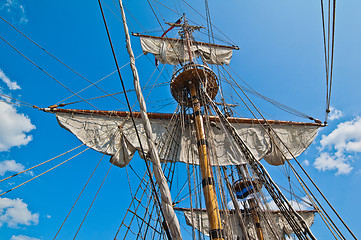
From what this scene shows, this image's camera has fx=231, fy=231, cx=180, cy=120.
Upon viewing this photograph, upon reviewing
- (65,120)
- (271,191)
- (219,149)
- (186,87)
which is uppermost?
(186,87)

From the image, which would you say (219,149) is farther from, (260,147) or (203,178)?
(203,178)

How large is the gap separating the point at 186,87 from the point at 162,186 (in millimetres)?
7484

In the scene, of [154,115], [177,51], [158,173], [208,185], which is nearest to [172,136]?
[154,115]

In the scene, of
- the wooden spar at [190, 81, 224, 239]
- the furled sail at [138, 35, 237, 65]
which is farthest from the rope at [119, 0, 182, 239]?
the furled sail at [138, 35, 237, 65]

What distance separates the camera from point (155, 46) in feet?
42.1

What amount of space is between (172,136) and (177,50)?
20.0ft

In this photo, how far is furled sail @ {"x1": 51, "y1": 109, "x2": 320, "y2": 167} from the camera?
26.5 feet

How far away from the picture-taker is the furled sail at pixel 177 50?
1271 cm

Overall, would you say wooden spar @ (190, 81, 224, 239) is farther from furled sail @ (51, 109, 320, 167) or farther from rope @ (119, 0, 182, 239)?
rope @ (119, 0, 182, 239)

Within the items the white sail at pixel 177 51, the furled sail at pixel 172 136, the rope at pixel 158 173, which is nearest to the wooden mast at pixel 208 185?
the furled sail at pixel 172 136

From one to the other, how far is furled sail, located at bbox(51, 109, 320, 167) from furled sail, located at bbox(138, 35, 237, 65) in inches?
175

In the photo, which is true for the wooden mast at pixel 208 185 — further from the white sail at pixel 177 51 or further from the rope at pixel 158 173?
the white sail at pixel 177 51

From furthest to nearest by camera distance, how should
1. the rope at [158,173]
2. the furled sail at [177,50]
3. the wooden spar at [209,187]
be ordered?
the furled sail at [177,50], the wooden spar at [209,187], the rope at [158,173]

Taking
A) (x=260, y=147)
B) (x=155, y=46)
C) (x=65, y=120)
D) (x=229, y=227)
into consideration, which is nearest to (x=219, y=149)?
(x=260, y=147)
